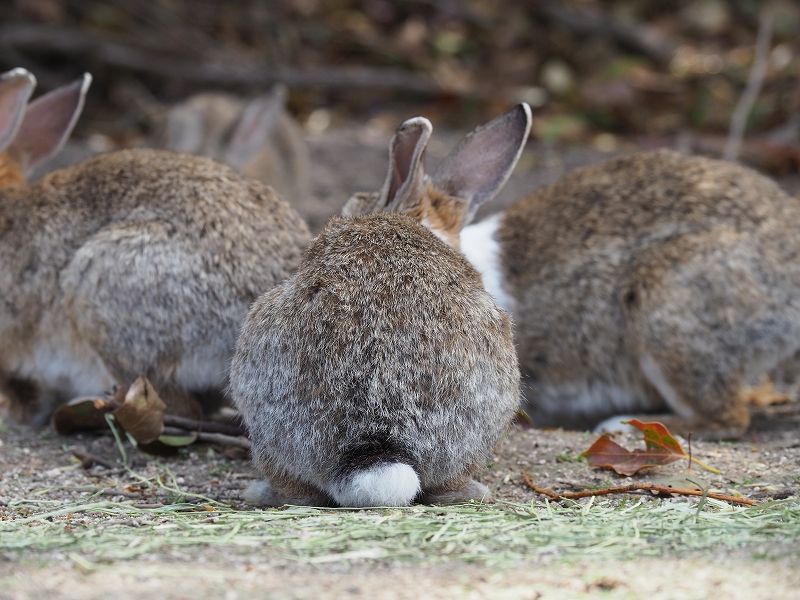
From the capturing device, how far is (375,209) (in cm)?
406

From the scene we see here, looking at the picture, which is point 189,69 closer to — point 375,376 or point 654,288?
point 654,288

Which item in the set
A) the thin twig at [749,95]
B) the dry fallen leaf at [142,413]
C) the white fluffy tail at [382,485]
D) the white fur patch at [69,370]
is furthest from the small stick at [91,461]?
the thin twig at [749,95]

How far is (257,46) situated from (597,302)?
23.6 ft

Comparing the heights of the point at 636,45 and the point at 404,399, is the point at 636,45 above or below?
above

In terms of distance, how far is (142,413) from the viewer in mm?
3887

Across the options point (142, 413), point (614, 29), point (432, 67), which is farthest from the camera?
point (614, 29)

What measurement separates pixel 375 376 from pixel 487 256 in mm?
2109

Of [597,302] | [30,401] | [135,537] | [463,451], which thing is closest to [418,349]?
[463,451]

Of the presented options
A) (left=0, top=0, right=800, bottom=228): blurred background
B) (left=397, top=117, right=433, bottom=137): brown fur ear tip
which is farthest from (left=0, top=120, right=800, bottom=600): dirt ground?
(left=0, top=0, right=800, bottom=228): blurred background

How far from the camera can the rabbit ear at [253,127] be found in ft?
26.6

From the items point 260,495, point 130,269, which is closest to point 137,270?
point 130,269

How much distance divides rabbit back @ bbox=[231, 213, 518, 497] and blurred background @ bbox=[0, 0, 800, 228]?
5.07 meters

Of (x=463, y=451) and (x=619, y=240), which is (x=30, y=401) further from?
(x=619, y=240)

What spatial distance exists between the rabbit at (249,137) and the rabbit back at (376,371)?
464cm
